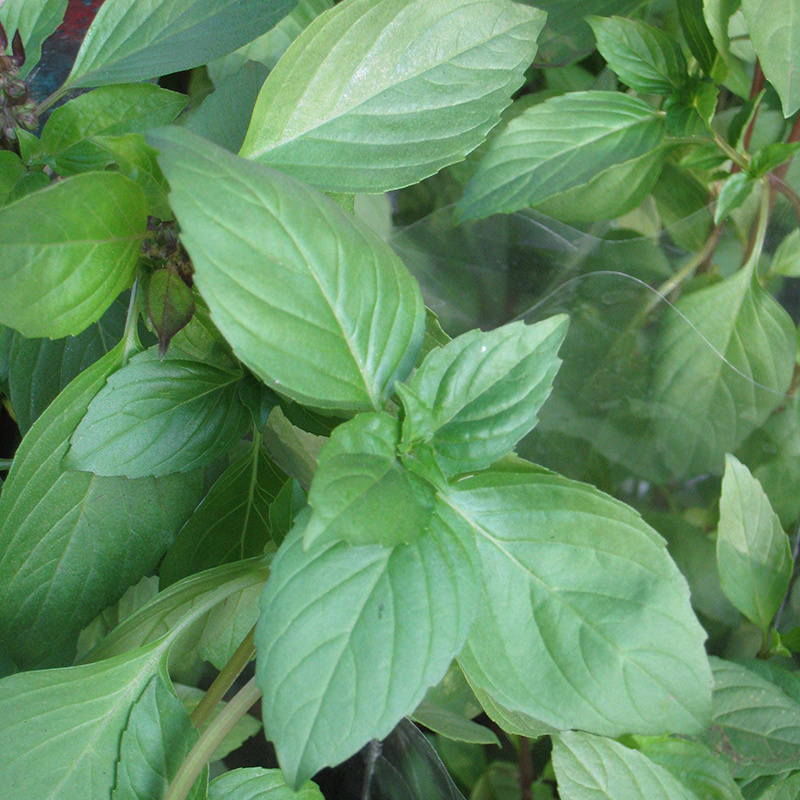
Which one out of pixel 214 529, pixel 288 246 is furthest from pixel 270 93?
pixel 214 529

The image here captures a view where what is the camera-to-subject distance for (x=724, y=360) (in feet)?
1.61

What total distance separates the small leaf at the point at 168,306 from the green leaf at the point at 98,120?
0.11 metres

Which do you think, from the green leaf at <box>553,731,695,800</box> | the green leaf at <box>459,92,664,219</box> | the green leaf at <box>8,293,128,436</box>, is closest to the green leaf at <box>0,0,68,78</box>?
the green leaf at <box>8,293,128,436</box>

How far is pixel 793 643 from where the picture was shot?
0.50 metres

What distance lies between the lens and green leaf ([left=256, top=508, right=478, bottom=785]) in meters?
0.26

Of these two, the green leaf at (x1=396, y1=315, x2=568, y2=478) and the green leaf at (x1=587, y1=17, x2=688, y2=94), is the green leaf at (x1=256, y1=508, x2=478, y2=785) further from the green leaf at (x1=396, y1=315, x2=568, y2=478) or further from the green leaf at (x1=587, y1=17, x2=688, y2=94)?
→ the green leaf at (x1=587, y1=17, x2=688, y2=94)

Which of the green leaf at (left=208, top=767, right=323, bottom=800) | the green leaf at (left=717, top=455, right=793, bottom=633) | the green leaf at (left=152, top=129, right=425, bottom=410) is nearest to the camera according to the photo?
the green leaf at (left=152, top=129, right=425, bottom=410)

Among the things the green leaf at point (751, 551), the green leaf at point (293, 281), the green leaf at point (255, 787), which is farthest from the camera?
the green leaf at point (751, 551)

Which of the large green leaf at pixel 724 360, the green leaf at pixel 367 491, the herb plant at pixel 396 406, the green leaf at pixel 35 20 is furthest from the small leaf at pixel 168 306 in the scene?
the large green leaf at pixel 724 360

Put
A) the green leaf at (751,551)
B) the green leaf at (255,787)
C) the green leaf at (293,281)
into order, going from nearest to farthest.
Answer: the green leaf at (293,281), the green leaf at (255,787), the green leaf at (751,551)

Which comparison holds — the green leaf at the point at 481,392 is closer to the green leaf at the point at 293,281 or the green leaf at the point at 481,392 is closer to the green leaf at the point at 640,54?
the green leaf at the point at 293,281

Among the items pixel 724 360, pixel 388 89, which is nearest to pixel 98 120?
pixel 388 89

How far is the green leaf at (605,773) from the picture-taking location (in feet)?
1.25

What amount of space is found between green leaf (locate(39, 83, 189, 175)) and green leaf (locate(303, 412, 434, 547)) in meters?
0.23
